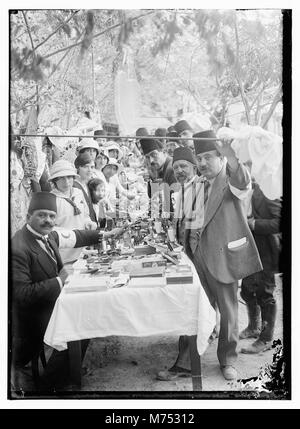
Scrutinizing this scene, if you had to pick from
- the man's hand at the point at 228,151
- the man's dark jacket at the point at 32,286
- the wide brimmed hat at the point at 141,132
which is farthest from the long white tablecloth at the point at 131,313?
the wide brimmed hat at the point at 141,132

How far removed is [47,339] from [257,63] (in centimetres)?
228

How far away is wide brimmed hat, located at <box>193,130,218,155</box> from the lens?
358 centimetres

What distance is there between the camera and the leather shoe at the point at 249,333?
367 cm

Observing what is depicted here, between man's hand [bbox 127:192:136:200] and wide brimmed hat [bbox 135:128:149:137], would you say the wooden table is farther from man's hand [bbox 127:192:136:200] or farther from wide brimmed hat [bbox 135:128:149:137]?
wide brimmed hat [bbox 135:128:149:137]

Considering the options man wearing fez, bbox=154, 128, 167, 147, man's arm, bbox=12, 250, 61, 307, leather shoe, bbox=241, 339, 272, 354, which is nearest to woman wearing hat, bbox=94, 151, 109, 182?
man wearing fez, bbox=154, 128, 167, 147

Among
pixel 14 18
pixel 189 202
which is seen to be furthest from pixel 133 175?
pixel 14 18

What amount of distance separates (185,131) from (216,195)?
47 cm

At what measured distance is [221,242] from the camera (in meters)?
3.63

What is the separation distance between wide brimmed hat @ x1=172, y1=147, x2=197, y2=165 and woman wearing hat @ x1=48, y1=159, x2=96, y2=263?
692 mm

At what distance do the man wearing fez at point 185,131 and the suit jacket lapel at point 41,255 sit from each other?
1175 millimetres

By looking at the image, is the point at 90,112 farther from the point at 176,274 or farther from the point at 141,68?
the point at 176,274

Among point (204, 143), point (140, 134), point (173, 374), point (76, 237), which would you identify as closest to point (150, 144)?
point (140, 134)

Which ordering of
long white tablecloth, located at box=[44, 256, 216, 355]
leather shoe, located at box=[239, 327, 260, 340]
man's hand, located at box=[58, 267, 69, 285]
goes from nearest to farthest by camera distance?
long white tablecloth, located at box=[44, 256, 216, 355], man's hand, located at box=[58, 267, 69, 285], leather shoe, located at box=[239, 327, 260, 340]

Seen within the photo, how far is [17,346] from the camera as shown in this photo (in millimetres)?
3674
